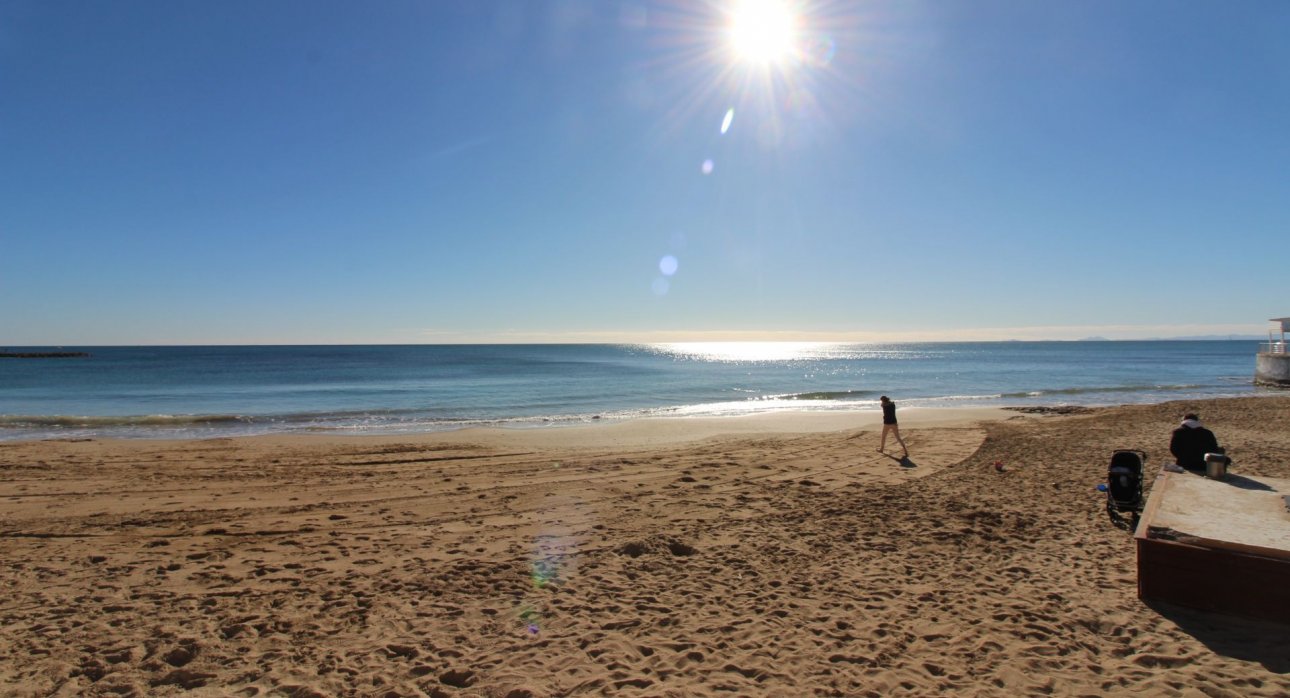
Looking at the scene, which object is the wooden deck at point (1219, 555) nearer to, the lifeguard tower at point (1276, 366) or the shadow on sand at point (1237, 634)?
the shadow on sand at point (1237, 634)

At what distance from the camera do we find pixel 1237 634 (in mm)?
4785

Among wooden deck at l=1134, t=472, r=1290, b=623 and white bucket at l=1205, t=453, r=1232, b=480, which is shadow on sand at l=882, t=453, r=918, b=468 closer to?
white bucket at l=1205, t=453, r=1232, b=480

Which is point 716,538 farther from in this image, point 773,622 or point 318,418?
point 318,418

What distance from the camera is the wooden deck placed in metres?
4.86

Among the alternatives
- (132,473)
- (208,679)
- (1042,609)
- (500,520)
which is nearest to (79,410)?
(132,473)

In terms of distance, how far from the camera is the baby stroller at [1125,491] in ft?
25.6

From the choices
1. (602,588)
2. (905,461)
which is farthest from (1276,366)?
(602,588)

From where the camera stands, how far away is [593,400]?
3356 cm

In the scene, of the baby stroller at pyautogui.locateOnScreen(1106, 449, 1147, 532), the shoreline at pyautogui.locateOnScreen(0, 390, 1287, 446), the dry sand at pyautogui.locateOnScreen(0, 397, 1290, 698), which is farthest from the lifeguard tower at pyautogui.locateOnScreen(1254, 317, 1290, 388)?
the baby stroller at pyautogui.locateOnScreen(1106, 449, 1147, 532)

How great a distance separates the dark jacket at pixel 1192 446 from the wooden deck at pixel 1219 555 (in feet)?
9.69

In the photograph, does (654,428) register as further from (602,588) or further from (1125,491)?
(602,588)

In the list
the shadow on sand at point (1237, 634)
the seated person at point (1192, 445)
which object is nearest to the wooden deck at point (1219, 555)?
the shadow on sand at point (1237, 634)

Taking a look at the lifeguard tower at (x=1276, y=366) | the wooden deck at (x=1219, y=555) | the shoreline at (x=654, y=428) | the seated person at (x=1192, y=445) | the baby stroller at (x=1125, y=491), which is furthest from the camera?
the lifeguard tower at (x=1276, y=366)

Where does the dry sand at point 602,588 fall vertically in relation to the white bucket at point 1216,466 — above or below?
below
